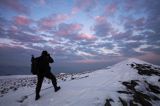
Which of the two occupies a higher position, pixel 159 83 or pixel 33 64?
pixel 33 64

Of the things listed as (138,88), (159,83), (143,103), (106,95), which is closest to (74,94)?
(106,95)

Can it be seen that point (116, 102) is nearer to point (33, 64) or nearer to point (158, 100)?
point (158, 100)

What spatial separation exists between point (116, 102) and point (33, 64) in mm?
5340

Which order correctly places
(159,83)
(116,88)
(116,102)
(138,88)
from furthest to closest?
(159,83), (138,88), (116,88), (116,102)

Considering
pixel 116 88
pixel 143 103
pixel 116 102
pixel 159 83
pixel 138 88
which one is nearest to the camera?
pixel 116 102

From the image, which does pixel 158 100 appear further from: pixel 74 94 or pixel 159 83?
pixel 74 94

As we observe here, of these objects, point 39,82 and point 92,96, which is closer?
point 92,96

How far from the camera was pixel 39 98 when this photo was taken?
971 cm

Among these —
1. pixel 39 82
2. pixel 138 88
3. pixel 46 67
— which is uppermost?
pixel 46 67

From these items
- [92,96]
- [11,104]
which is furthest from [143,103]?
[11,104]

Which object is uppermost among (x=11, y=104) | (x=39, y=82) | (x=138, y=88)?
(x=39, y=82)

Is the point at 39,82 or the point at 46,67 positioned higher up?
the point at 46,67

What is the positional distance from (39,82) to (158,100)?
7534 mm

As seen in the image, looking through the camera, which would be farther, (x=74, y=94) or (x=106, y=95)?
(x=74, y=94)
